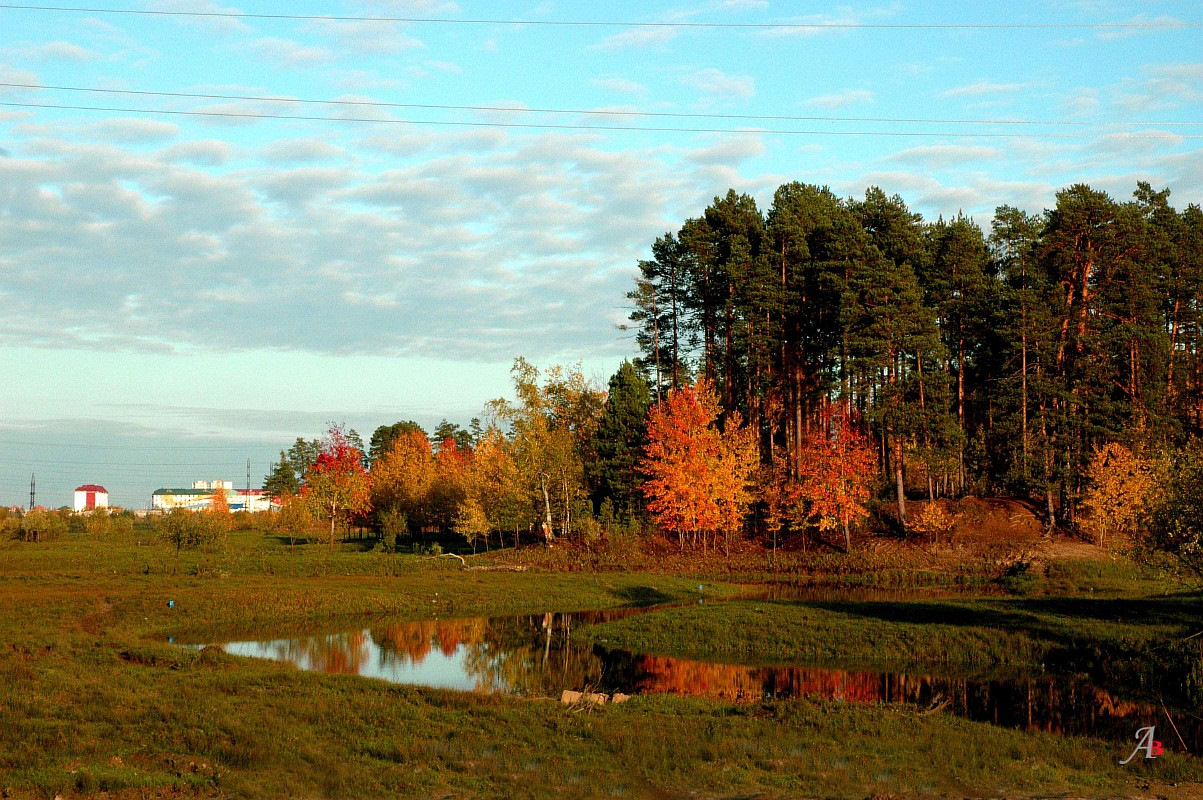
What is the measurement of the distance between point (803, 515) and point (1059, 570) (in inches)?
728

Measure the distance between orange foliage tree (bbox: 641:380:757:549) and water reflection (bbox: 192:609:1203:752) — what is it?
26798mm

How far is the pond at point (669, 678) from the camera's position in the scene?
24.3m

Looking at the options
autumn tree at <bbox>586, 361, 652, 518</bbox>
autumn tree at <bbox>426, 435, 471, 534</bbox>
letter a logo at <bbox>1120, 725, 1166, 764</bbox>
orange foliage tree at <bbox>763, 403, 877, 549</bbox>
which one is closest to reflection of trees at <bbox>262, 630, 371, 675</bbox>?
letter a logo at <bbox>1120, 725, 1166, 764</bbox>

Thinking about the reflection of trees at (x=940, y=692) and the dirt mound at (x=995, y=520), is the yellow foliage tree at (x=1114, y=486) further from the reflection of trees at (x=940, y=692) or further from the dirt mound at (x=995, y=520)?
the reflection of trees at (x=940, y=692)

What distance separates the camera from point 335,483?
3130 inches

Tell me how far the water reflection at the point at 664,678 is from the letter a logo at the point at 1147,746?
18.1 inches

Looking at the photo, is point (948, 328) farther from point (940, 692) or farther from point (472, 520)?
point (940, 692)

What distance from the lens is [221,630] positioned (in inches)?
1594

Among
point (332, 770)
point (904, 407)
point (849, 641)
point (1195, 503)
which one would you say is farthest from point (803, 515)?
point (332, 770)

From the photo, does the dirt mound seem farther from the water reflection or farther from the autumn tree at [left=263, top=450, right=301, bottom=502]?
the autumn tree at [left=263, top=450, right=301, bottom=502]

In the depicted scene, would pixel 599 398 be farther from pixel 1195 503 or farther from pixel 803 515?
pixel 1195 503

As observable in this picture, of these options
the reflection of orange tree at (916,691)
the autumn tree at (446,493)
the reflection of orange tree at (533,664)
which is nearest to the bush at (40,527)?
the autumn tree at (446,493)

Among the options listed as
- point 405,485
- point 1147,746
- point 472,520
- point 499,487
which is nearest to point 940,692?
point 1147,746

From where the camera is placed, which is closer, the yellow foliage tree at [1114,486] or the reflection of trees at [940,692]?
the reflection of trees at [940,692]
